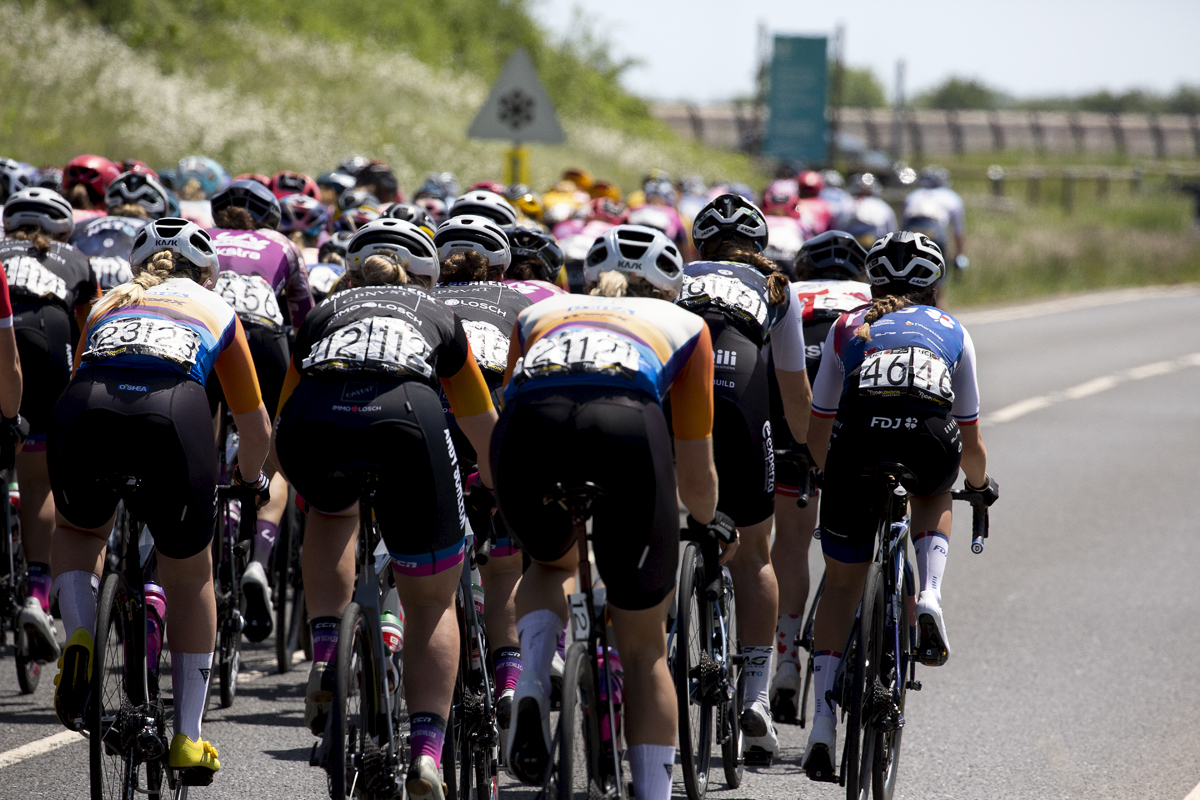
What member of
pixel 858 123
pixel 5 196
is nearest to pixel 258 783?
pixel 5 196

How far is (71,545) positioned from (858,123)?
72.4m

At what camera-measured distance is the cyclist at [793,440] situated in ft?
21.2

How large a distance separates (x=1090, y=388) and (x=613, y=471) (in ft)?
50.7

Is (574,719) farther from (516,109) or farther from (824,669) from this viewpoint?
(516,109)

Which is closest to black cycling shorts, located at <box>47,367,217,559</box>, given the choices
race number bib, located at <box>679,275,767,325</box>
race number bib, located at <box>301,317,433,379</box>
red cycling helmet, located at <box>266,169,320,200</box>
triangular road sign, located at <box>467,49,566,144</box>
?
race number bib, located at <box>301,317,433,379</box>

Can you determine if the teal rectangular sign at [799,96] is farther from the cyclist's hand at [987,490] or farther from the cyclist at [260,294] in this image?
the cyclist's hand at [987,490]

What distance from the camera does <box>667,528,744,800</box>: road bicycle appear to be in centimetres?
517

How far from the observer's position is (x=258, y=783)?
5.59 m

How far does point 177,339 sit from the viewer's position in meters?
4.73

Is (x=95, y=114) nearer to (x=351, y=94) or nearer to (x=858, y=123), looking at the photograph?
(x=351, y=94)

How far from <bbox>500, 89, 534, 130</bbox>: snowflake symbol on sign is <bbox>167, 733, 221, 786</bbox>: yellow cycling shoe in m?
11.2

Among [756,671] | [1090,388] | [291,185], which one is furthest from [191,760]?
[1090,388]

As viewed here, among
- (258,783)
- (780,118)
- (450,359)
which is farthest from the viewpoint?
(780,118)

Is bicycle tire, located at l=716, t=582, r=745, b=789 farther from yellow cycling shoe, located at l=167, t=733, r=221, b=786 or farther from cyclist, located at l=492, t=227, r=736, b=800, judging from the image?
yellow cycling shoe, located at l=167, t=733, r=221, b=786
